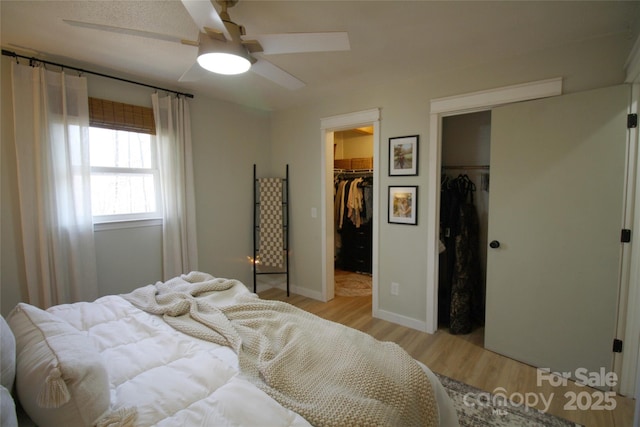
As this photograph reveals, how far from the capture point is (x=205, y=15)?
1.39 meters

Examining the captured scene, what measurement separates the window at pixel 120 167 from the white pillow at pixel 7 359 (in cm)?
194

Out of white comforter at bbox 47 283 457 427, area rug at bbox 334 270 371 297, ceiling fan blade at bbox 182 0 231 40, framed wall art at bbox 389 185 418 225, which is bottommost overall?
area rug at bbox 334 270 371 297

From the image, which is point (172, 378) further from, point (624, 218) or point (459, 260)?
point (624, 218)

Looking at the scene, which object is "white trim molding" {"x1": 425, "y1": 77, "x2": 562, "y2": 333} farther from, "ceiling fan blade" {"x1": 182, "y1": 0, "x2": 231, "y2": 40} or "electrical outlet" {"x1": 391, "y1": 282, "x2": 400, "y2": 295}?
"ceiling fan blade" {"x1": 182, "y1": 0, "x2": 231, "y2": 40}

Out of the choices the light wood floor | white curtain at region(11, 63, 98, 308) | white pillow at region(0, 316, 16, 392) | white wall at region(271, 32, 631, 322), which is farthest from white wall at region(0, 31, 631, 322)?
white pillow at region(0, 316, 16, 392)

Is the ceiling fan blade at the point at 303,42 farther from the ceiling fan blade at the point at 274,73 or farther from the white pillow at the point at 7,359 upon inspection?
the white pillow at the point at 7,359

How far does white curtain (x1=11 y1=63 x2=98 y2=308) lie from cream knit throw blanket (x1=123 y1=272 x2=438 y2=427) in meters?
1.21

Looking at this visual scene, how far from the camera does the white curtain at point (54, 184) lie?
231cm

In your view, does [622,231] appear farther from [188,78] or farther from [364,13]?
[188,78]

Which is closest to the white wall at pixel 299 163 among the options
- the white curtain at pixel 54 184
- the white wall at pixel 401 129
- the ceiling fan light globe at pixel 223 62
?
the white wall at pixel 401 129

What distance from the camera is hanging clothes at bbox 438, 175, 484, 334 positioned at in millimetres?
2934

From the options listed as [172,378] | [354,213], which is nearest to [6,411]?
[172,378]

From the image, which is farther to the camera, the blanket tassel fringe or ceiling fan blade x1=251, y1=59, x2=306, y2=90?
ceiling fan blade x1=251, y1=59, x2=306, y2=90

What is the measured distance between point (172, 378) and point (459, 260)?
2.63 m
